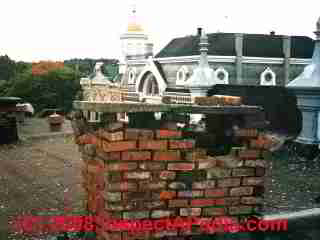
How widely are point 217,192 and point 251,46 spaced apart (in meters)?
38.9

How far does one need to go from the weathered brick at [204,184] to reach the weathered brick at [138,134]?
53 cm

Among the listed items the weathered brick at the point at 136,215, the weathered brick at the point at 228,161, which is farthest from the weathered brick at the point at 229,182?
the weathered brick at the point at 136,215

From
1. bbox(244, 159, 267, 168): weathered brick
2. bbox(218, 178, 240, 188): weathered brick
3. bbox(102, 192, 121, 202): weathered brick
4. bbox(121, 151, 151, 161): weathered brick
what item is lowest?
bbox(102, 192, 121, 202): weathered brick

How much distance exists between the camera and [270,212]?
479 centimetres

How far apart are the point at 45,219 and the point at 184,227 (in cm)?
267

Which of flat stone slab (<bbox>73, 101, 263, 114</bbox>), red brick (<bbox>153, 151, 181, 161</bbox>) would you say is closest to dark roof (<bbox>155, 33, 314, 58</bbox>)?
flat stone slab (<bbox>73, 101, 263, 114</bbox>)

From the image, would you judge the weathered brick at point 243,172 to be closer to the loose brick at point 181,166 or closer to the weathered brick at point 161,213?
the loose brick at point 181,166

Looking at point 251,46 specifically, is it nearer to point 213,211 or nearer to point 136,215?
point 213,211

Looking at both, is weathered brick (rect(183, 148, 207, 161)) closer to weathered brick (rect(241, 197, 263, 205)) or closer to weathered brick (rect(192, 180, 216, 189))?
weathered brick (rect(192, 180, 216, 189))

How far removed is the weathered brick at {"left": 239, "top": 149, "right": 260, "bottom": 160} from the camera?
3.26m

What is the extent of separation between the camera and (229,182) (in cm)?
322

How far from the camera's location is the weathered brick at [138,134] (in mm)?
2973

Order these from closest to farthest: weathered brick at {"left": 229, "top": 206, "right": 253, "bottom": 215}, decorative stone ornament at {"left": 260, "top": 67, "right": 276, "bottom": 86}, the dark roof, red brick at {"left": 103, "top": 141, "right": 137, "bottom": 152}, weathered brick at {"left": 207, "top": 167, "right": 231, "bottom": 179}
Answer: red brick at {"left": 103, "top": 141, "right": 137, "bottom": 152} < weathered brick at {"left": 207, "top": 167, "right": 231, "bottom": 179} < weathered brick at {"left": 229, "top": 206, "right": 253, "bottom": 215} < decorative stone ornament at {"left": 260, "top": 67, "right": 276, "bottom": 86} < the dark roof

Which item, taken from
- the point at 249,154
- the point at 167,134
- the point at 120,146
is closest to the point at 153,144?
→ the point at 167,134
